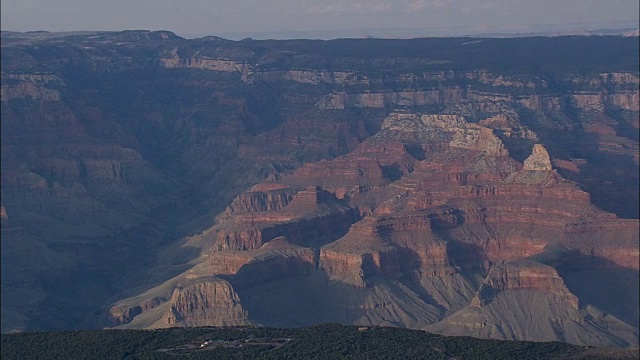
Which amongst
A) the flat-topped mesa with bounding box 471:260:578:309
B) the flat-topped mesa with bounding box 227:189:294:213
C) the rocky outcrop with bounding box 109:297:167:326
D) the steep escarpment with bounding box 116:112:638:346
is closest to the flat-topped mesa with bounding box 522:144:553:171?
the steep escarpment with bounding box 116:112:638:346

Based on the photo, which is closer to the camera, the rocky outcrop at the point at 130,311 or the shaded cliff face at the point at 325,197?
the rocky outcrop at the point at 130,311

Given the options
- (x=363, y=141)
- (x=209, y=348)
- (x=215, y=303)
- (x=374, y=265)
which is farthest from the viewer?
(x=363, y=141)

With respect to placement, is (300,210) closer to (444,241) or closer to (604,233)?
(444,241)

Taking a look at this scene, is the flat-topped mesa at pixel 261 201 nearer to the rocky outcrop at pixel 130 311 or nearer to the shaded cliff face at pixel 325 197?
the shaded cliff face at pixel 325 197

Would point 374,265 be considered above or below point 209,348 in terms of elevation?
below

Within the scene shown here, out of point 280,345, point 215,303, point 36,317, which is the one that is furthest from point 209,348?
point 36,317

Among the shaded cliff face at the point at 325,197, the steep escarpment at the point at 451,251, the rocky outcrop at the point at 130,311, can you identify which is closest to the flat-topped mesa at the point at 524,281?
the steep escarpment at the point at 451,251

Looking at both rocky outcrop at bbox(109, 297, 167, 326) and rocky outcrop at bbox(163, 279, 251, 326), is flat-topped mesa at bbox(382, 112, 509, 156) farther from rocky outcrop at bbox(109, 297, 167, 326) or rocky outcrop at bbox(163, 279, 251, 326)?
rocky outcrop at bbox(163, 279, 251, 326)
